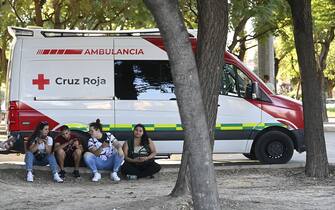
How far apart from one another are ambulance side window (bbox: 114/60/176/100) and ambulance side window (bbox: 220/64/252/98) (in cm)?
108

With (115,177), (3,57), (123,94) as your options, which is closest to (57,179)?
(115,177)

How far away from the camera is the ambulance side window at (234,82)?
1190cm

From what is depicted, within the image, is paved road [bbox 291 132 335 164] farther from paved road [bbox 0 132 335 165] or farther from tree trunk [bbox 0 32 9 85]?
tree trunk [bbox 0 32 9 85]

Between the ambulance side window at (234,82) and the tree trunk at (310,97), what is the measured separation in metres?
1.86

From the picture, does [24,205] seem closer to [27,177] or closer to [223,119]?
[27,177]

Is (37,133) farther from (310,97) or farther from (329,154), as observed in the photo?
(329,154)

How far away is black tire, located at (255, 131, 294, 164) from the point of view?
12086mm

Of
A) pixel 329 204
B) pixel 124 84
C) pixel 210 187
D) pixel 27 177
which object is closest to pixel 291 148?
pixel 124 84

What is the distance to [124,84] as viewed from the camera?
11625 mm

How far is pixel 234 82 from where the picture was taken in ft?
39.3

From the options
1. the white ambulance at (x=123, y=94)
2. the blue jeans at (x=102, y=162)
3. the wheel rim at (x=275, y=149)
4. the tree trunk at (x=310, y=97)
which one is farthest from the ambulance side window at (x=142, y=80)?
the tree trunk at (x=310, y=97)

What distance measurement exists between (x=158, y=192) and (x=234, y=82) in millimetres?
3879

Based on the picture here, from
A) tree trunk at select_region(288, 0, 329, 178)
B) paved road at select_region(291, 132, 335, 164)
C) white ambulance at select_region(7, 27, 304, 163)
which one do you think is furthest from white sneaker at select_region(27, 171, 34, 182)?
paved road at select_region(291, 132, 335, 164)

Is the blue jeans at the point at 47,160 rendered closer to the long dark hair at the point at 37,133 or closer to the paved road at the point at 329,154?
the long dark hair at the point at 37,133
